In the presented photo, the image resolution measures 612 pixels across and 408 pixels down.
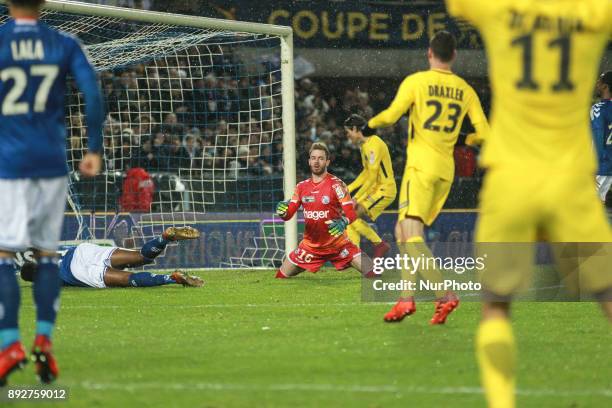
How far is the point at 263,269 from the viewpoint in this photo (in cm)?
1536

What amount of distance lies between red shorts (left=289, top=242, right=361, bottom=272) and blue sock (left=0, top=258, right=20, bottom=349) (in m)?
7.58

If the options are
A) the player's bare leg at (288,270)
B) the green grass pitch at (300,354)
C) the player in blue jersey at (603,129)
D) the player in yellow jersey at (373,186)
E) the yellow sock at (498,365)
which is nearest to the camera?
the yellow sock at (498,365)

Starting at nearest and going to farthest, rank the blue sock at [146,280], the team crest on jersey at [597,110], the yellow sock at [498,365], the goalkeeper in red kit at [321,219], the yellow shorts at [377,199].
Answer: the yellow sock at [498,365] → the blue sock at [146,280] → the team crest on jersey at [597,110] → the goalkeeper in red kit at [321,219] → the yellow shorts at [377,199]

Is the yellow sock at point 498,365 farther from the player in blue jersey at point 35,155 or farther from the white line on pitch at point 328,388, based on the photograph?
the player in blue jersey at point 35,155

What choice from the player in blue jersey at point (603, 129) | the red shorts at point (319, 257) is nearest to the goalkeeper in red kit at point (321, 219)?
the red shorts at point (319, 257)

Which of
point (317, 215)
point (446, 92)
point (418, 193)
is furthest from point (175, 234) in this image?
point (446, 92)

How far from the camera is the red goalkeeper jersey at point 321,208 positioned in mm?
13273

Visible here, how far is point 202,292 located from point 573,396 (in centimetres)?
674

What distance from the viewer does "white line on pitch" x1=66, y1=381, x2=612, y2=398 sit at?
5727 mm

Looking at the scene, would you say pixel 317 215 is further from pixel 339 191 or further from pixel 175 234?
pixel 175 234

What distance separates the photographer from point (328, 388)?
19.1 feet

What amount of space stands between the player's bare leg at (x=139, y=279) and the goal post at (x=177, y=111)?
2.70 metres

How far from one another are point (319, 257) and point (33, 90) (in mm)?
7662

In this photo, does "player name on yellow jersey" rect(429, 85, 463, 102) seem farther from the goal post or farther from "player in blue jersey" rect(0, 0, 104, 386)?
the goal post
